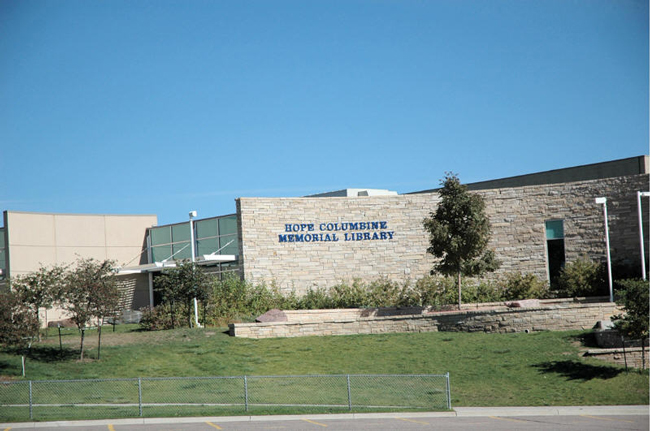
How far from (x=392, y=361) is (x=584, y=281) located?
42.4ft

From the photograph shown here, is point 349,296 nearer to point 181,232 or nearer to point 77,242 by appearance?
point 181,232

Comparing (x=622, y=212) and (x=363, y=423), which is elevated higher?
(x=622, y=212)

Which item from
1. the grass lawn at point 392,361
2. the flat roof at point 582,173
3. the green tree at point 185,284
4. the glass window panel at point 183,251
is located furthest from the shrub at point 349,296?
the flat roof at point 582,173

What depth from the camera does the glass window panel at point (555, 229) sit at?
35.8 metres

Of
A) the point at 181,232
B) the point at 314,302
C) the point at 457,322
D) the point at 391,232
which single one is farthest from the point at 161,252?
the point at 457,322

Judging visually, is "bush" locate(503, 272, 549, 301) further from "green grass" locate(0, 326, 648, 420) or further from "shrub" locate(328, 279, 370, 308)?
"green grass" locate(0, 326, 648, 420)

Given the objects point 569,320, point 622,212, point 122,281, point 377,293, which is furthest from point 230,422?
point 122,281

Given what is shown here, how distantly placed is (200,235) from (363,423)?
25.6 metres

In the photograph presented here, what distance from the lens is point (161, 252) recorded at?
44.4m

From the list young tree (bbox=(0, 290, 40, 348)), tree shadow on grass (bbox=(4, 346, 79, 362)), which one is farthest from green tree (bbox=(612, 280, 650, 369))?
young tree (bbox=(0, 290, 40, 348))

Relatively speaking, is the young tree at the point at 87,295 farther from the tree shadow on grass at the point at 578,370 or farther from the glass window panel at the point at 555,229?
the glass window panel at the point at 555,229

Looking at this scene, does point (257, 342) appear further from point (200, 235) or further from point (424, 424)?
point (200, 235)

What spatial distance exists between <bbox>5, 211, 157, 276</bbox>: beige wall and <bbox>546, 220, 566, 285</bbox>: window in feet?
78.6

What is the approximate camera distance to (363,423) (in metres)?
17.0
